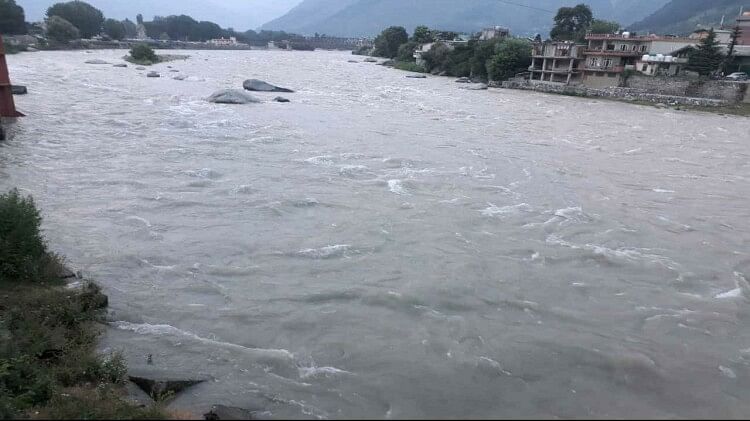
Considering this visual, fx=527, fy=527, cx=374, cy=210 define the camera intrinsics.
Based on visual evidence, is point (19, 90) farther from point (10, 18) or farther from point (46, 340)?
point (10, 18)

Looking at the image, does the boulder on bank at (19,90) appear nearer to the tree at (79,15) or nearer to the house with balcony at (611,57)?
the house with balcony at (611,57)

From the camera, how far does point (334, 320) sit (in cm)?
740

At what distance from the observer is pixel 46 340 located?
6.29 m

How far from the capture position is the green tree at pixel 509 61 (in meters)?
58.7

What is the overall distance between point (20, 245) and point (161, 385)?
391 centimetres

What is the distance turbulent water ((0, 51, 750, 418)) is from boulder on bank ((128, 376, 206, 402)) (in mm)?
144

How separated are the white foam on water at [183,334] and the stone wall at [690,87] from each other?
4714cm

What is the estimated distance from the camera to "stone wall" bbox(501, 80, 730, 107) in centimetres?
4291

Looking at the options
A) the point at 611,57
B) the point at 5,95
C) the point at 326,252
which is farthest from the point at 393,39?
the point at 326,252

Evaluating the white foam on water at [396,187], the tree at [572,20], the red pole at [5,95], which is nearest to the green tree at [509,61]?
the tree at [572,20]

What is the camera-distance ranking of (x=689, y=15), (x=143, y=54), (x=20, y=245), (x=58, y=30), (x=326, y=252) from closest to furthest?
(x=20, y=245), (x=326, y=252), (x=143, y=54), (x=58, y=30), (x=689, y=15)

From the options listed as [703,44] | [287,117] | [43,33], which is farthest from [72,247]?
[43,33]

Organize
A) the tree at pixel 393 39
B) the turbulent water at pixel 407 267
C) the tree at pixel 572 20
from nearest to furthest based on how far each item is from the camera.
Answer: the turbulent water at pixel 407 267 → the tree at pixel 572 20 → the tree at pixel 393 39

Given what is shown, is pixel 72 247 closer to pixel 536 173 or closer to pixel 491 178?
pixel 491 178
